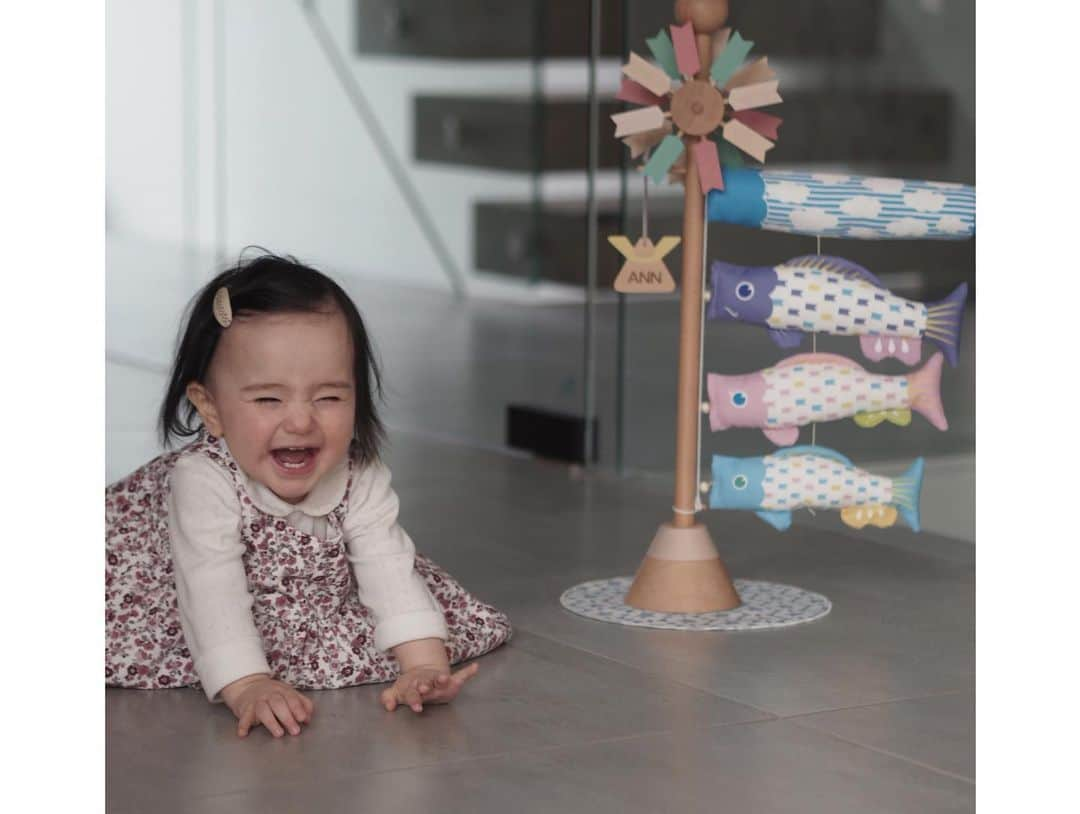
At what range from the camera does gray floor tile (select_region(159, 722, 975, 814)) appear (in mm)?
1901

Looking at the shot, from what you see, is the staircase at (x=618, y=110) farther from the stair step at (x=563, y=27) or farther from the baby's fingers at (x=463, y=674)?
the baby's fingers at (x=463, y=674)

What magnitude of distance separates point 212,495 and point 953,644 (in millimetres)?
1052

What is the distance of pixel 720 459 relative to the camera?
271 centimetres

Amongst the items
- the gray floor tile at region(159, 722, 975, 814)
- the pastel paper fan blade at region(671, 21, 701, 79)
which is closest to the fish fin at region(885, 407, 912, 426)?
the pastel paper fan blade at region(671, 21, 701, 79)

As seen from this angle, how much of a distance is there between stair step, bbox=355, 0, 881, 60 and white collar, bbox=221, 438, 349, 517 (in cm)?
166

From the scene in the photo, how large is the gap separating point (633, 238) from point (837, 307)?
1.30 m

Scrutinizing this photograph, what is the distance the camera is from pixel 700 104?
2.69 metres

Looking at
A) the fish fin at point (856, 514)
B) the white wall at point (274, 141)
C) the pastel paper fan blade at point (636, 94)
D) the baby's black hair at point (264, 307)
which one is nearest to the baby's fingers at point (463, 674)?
the baby's black hair at point (264, 307)

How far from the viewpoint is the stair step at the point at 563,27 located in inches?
146

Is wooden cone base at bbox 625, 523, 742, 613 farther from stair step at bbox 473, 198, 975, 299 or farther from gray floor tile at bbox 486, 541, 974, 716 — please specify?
stair step at bbox 473, 198, 975, 299

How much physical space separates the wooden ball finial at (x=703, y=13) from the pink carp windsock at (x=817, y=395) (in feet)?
1.65
